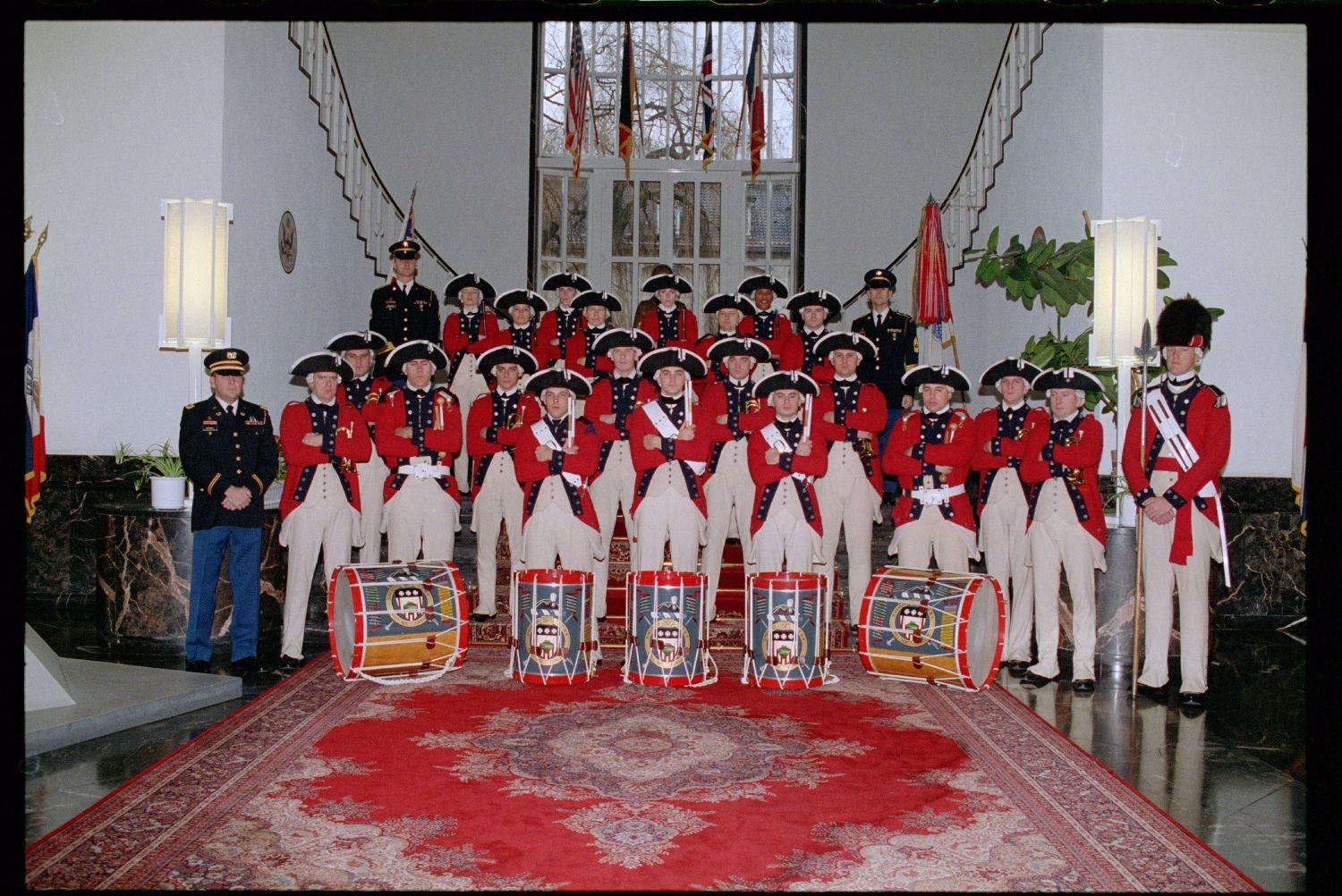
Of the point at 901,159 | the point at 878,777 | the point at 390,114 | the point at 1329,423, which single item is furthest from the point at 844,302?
the point at 1329,423

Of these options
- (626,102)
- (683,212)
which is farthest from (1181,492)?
(683,212)

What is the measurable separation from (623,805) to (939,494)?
3.60 meters

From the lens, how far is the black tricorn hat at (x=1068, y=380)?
6877 millimetres

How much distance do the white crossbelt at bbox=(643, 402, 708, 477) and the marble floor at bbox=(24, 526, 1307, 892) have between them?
2.28 metres

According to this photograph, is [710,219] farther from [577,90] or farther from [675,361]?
[675,361]

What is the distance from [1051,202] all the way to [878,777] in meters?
6.25

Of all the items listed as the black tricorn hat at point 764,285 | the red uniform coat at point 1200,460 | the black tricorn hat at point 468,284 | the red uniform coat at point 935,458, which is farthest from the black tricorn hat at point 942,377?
the black tricorn hat at point 468,284

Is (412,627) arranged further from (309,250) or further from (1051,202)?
(1051,202)

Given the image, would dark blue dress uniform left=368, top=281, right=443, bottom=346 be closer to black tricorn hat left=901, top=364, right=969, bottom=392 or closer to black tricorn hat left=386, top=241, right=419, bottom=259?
black tricorn hat left=386, top=241, right=419, bottom=259

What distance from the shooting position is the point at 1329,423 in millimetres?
3240

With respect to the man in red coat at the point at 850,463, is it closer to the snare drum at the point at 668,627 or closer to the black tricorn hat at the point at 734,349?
the black tricorn hat at the point at 734,349

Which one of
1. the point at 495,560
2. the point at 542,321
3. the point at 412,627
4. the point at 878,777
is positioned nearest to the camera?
the point at 878,777

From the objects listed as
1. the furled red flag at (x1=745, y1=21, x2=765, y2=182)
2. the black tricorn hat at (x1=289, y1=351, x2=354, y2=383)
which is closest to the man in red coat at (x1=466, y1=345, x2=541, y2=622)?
the black tricorn hat at (x1=289, y1=351, x2=354, y2=383)

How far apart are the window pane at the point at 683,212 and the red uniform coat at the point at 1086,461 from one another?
871 centimetres
